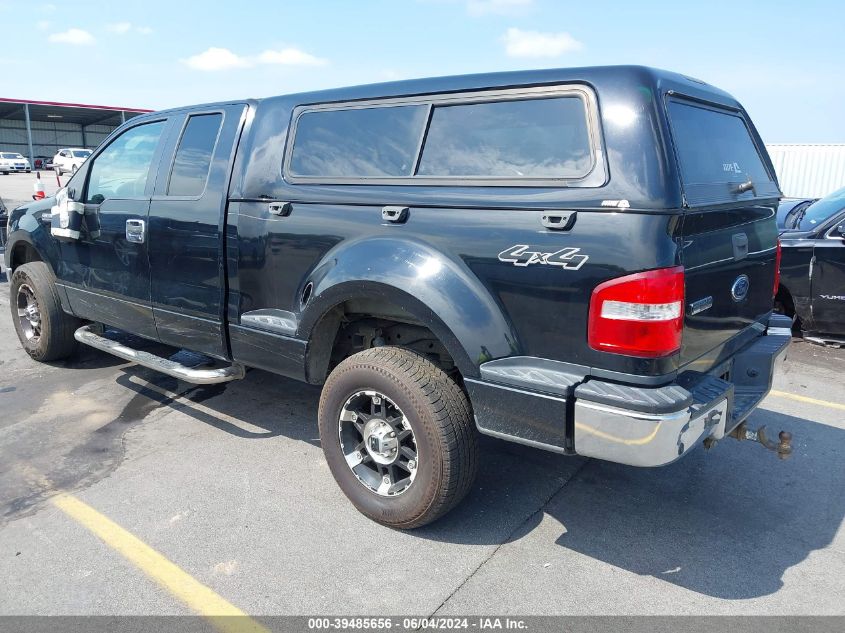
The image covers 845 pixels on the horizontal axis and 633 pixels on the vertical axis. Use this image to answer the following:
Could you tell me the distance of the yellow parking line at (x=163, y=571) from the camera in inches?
100

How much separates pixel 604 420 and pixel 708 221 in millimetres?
939

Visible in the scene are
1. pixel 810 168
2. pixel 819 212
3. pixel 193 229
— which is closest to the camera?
pixel 193 229

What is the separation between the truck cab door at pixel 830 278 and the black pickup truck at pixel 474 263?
2.81m

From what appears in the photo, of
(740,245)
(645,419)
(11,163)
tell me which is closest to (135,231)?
(645,419)

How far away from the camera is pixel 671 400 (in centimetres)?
239

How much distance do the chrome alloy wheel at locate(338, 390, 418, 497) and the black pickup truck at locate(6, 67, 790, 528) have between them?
1 centimetres

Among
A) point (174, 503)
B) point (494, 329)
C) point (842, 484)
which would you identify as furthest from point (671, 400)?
point (174, 503)

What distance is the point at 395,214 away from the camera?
2965 millimetres

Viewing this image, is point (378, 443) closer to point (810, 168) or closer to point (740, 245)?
point (740, 245)

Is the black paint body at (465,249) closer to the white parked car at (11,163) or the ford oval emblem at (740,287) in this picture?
the ford oval emblem at (740,287)

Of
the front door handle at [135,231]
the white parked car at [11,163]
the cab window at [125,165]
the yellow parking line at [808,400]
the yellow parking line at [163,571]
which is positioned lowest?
the yellow parking line at [163,571]

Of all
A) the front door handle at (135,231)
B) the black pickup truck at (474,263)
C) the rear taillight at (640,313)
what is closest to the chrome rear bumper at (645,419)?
the black pickup truck at (474,263)

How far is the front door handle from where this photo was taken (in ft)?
13.6

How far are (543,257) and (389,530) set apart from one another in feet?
5.15
